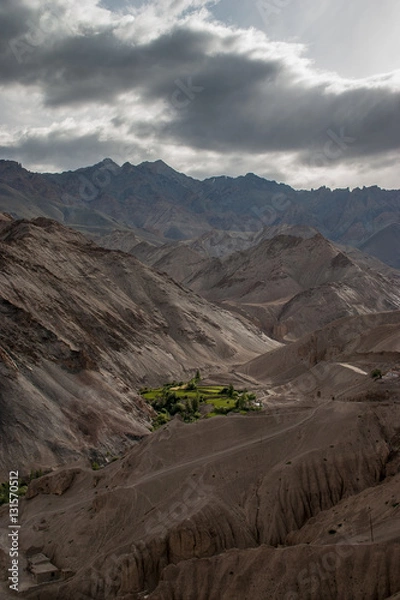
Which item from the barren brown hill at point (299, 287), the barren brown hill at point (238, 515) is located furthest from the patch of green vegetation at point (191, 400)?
the barren brown hill at point (299, 287)

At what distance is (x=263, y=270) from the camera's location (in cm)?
18675

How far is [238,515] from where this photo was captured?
36281 mm

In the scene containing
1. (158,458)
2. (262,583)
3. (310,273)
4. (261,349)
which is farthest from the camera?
(310,273)

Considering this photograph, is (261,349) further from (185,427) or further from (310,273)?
(185,427)

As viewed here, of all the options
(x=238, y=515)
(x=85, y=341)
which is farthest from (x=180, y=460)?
(x=85, y=341)

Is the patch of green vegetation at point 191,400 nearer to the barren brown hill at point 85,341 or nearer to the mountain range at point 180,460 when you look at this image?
the mountain range at point 180,460

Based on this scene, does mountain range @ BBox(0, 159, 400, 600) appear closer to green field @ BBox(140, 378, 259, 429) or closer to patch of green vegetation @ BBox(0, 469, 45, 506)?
patch of green vegetation @ BBox(0, 469, 45, 506)

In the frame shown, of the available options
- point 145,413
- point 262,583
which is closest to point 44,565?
point 262,583

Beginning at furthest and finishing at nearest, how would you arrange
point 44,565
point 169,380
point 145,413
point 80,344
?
point 169,380, point 80,344, point 145,413, point 44,565

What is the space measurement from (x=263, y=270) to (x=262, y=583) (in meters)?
161

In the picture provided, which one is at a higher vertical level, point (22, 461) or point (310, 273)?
point (310, 273)

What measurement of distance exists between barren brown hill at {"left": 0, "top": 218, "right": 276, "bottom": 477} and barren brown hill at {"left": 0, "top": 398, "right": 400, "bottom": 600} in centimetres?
1414

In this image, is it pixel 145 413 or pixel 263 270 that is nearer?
pixel 145 413

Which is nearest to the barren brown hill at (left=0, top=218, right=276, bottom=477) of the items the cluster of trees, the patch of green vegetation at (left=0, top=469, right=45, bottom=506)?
the patch of green vegetation at (left=0, top=469, right=45, bottom=506)
